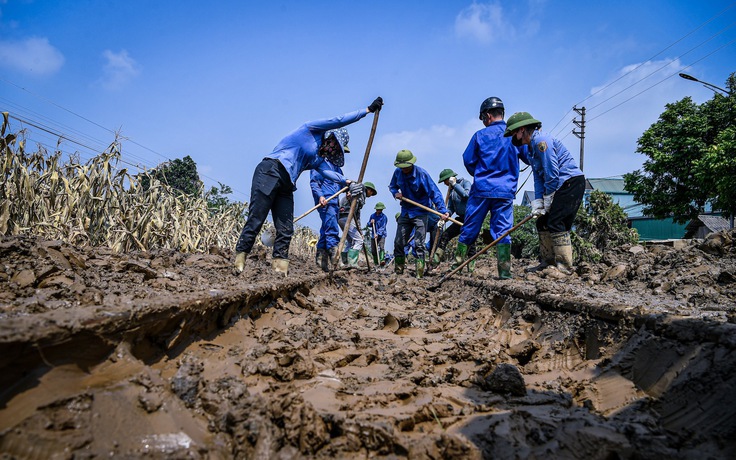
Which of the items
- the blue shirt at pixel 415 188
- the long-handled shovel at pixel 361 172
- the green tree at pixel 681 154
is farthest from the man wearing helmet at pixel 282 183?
the green tree at pixel 681 154

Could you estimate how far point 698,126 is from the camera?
70.5 ft

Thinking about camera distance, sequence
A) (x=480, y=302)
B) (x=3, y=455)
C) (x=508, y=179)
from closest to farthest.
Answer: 1. (x=3, y=455)
2. (x=480, y=302)
3. (x=508, y=179)

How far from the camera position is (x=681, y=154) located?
2208 centimetres

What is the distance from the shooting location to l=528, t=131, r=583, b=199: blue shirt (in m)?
5.32

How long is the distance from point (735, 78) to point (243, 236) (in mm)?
27495

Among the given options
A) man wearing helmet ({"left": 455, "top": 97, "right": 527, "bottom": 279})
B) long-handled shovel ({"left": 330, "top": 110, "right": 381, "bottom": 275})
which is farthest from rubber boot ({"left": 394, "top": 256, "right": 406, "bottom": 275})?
man wearing helmet ({"left": 455, "top": 97, "right": 527, "bottom": 279})

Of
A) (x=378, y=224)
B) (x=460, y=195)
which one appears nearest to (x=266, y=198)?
(x=460, y=195)

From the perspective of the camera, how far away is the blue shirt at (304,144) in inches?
199

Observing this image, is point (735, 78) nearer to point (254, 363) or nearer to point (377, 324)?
point (377, 324)

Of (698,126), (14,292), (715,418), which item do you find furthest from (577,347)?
(698,126)

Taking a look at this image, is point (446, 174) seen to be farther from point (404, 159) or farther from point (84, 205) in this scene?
point (84, 205)

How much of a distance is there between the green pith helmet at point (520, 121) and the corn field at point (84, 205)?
4964mm

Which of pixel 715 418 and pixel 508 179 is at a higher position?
pixel 508 179

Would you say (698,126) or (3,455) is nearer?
(3,455)
